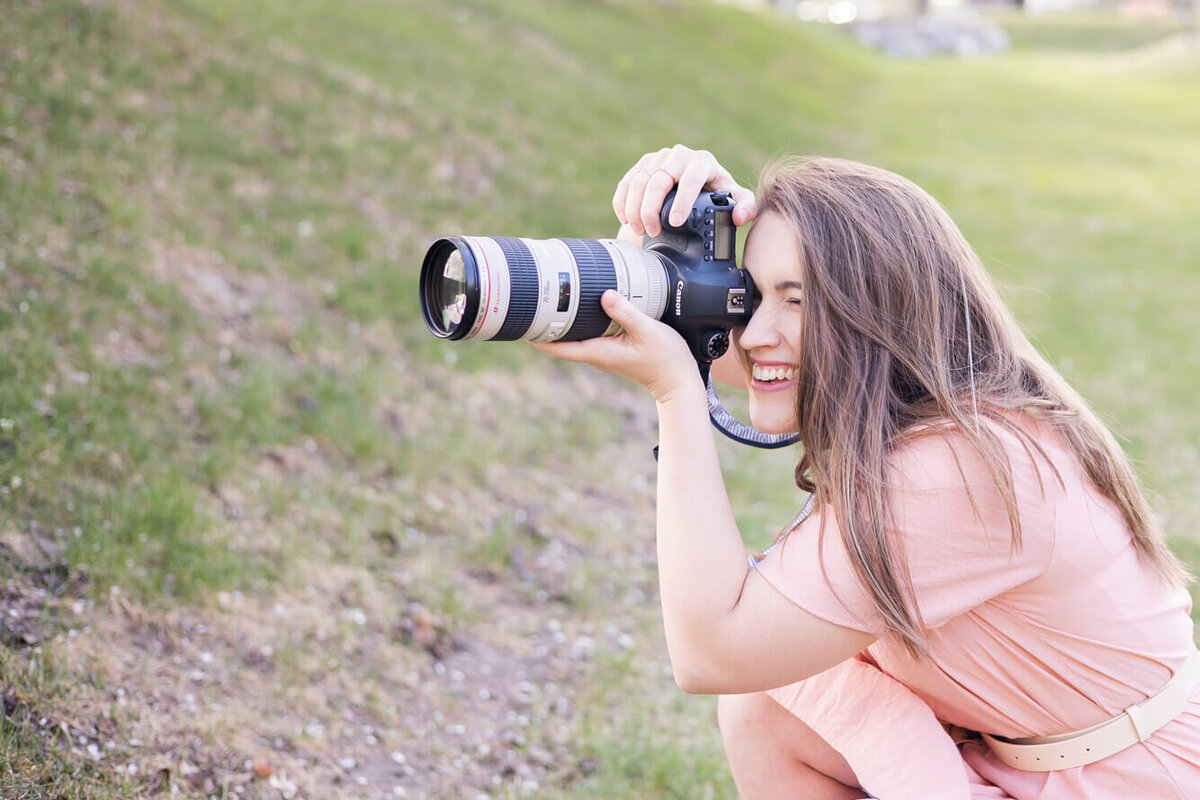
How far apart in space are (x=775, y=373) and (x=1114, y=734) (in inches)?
31.0

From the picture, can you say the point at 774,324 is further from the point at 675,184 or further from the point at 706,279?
the point at 675,184

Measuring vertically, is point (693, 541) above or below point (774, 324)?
below

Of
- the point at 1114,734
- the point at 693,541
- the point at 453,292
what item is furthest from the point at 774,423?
the point at 1114,734

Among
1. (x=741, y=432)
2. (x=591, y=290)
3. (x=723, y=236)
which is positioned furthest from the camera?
(x=741, y=432)

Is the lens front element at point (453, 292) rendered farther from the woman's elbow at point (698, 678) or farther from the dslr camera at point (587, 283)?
the woman's elbow at point (698, 678)

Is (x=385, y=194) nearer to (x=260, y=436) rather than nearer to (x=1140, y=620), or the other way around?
(x=260, y=436)

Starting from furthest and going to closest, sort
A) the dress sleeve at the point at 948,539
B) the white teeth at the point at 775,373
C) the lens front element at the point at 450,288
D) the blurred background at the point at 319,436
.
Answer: the blurred background at the point at 319,436, the white teeth at the point at 775,373, the lens front element at the point at 450,288, the dress sleeve at the point at 948,539

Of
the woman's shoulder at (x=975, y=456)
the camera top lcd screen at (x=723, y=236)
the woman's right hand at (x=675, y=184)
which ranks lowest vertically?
the woman's shoulder at (x=975, y=456)

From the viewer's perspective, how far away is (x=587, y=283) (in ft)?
6.40

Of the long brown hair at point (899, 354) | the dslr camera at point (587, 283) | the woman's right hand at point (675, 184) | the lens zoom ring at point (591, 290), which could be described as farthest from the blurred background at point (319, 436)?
the lens zoom ring at point (591, 290)

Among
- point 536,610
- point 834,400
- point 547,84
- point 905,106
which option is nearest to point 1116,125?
point 905,106

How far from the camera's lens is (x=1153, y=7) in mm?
55000

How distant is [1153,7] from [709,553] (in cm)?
6245

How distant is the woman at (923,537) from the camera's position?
1.72 meters
